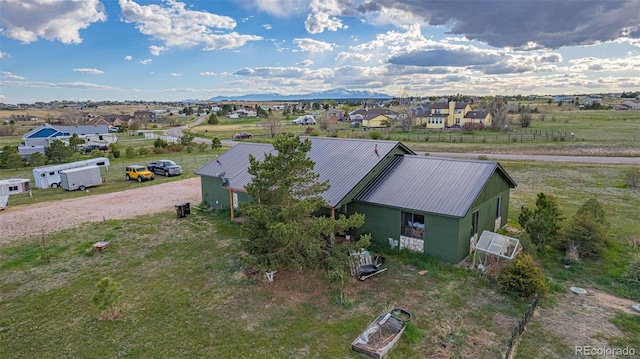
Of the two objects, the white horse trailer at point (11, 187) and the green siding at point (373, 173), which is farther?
the white horse trailer at point (11, 187)

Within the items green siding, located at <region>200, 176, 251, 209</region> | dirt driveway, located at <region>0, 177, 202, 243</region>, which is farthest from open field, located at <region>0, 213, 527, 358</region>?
green siding, located at <region>200, 176, 251, 209</region>

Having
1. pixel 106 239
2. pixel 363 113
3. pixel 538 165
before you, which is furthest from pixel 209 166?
pixel 363 113

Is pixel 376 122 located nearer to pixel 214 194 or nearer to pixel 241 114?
pixel 214 194

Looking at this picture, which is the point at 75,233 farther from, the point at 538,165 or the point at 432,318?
the point at 538,165

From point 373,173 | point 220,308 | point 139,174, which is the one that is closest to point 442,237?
point 373,173

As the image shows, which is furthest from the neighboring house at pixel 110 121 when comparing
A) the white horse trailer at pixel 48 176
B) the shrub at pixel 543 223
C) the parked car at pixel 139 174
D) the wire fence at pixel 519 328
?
the wire fence at pixel 519 328

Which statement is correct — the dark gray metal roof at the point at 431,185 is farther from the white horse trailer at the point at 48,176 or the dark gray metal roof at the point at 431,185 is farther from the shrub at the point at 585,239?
the white horse trailer at the point at 48,176

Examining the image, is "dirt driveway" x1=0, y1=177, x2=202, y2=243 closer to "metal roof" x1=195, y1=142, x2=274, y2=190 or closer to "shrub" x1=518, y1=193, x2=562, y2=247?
"metal roof" x1=195, y1=142, x2=274, y2=190
